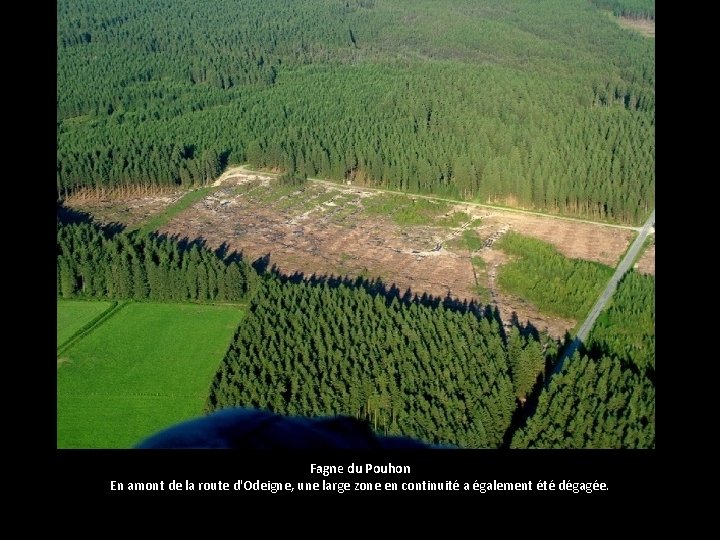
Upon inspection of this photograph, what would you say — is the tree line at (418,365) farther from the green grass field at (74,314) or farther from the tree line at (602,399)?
the green grass field at (74,314)

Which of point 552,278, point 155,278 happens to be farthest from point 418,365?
point 155,278

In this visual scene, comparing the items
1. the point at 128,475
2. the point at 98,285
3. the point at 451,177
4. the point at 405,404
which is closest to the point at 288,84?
the point at 451,177

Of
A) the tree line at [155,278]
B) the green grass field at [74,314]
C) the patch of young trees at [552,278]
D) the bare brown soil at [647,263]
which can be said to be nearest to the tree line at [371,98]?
the bare brown soil at [647,263]

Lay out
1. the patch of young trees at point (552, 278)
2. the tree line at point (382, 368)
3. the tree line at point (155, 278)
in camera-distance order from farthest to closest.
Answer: the tree line at point (155, 278)
the patch of young trees at point (552, 278)
the tree line at point (382, 368)

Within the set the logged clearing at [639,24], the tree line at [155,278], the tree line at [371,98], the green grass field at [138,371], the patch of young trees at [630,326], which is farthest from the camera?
the logged clearing at [639,24]

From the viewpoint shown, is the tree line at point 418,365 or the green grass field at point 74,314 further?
the green grass field at point 74,314

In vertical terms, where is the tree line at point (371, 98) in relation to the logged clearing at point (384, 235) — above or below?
above

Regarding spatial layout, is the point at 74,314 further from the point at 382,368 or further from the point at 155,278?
the point at 382,368
